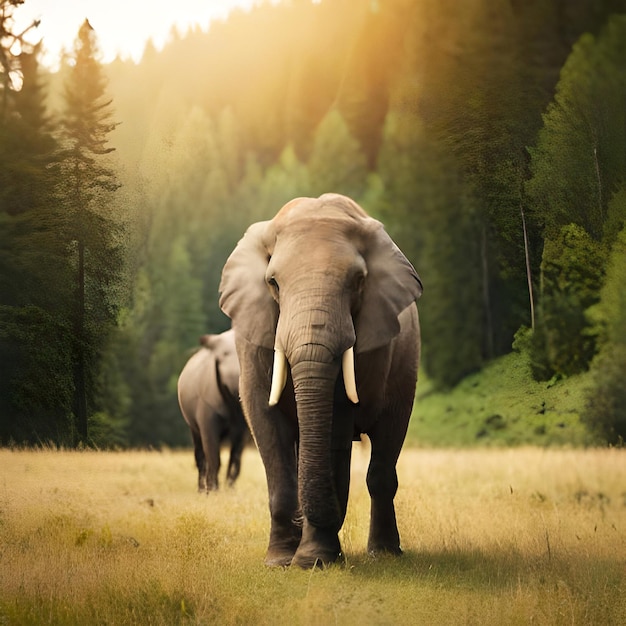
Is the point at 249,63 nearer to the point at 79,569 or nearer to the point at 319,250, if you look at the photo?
the point at 319,250

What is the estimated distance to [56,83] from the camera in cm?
894

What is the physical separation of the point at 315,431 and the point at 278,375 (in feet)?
1.71

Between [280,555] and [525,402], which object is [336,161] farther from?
[280,555]

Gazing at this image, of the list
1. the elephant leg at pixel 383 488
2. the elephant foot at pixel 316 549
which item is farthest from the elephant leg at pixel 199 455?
the elephant foot at pixel 316 549

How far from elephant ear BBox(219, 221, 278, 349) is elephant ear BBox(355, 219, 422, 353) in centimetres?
70

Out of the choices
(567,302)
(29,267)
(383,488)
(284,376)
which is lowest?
(383,488)

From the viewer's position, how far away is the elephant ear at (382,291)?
8.02 metres

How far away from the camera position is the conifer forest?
836 cm

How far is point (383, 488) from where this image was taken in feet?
29.6

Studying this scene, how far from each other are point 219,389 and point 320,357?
10.1 metres

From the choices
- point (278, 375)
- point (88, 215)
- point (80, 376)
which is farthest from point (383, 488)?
point (88, 215)

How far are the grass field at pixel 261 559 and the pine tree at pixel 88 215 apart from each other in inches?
28.2

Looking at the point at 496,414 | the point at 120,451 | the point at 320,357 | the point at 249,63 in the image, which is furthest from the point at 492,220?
the point at 120,451

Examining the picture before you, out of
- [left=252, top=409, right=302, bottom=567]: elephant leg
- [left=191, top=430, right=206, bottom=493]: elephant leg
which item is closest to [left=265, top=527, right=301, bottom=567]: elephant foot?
[left=252, top=409, right=302, bottom=567]: elephant leg
